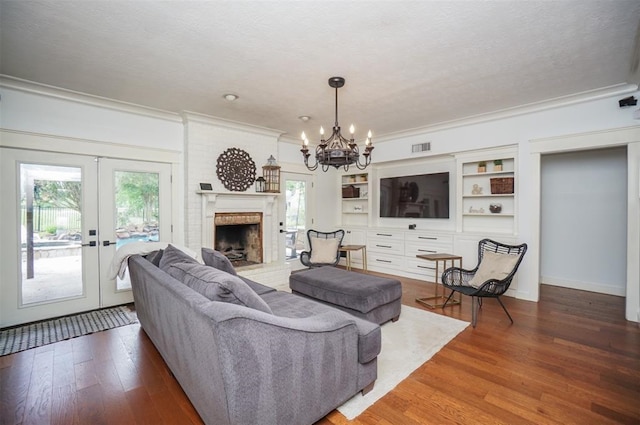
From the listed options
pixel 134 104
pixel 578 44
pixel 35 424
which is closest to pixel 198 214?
pixel 134 104

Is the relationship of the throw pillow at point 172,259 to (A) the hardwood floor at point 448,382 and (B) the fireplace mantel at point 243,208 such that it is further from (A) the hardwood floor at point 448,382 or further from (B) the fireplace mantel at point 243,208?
(B) the fireplace mantel at point 243,208

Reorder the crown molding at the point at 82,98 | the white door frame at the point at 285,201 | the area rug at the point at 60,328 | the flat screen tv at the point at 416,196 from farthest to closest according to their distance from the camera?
the white door frame at the point at 285,201
the flat screen tv at the point at 416,196
the crown molding at the point at 82,98
the area rug at the point at 60,328

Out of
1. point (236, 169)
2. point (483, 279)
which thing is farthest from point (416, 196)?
point (236, 169)

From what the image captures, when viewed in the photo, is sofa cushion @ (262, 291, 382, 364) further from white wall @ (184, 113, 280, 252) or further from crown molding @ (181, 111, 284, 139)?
crown molding @ (181, 111, 284, 139)

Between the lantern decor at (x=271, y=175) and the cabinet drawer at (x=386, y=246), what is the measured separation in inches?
86.3

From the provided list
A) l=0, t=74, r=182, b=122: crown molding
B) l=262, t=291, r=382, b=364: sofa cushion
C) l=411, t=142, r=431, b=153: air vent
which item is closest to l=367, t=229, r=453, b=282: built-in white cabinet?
l=411, t=142, r=431, b=153: air vent

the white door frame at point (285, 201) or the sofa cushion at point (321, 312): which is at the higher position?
the white door frame at point (285, 201)

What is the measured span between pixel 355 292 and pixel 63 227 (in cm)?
354

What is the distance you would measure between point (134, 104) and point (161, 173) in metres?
0.96

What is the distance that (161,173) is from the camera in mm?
4297

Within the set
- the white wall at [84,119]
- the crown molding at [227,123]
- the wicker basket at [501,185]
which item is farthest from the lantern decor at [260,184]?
the wicker basket at [501,185]

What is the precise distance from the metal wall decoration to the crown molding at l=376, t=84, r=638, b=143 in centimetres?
278

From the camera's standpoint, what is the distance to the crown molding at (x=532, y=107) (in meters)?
3.45

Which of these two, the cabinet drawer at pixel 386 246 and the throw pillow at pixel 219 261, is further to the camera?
the cabinet drawer at pixel 386 246
